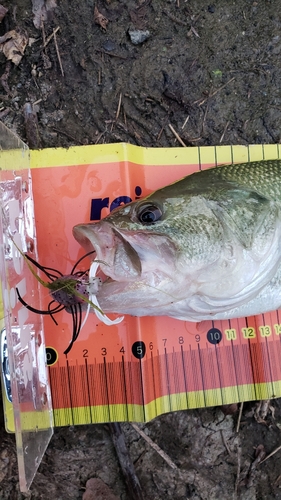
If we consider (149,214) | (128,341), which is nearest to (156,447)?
(128,341)

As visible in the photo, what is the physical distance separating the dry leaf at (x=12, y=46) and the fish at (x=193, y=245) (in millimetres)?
1383

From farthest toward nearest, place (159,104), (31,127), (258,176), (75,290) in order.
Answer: (159,104) < (31,127) < (258,176) < (75,290)

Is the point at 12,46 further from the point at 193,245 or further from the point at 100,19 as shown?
the point at 193,245

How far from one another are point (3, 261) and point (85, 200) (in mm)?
687

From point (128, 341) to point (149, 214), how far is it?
3.04 ft

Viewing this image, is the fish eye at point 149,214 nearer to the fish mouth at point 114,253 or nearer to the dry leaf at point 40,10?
the fish mouth at point 114,253

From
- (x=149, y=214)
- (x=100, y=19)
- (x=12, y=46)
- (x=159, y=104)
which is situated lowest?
(x=149, y=214)

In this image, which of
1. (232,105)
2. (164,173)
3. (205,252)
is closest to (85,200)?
(164,173)

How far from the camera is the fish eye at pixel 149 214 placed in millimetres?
1986

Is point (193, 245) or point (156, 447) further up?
point (193, 245)

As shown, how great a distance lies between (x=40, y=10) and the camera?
2760mm

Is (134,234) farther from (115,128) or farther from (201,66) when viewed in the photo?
(201,66)

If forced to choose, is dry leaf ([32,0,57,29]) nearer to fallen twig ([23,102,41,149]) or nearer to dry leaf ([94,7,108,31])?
dry leaf ([94,7,108,31])

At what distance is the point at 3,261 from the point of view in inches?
84.5
